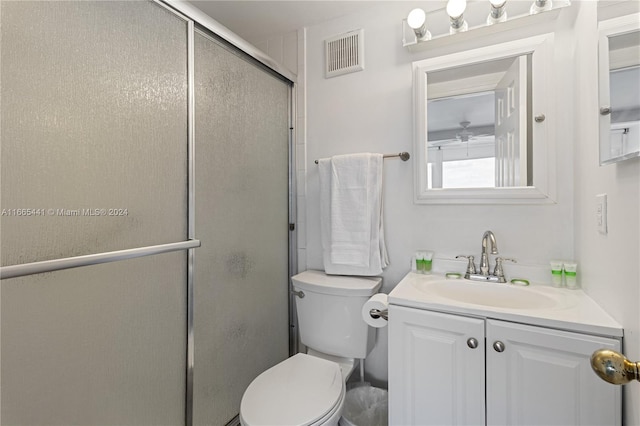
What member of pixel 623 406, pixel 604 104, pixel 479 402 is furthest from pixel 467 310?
pixel 604 104

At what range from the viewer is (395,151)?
60.5 inches

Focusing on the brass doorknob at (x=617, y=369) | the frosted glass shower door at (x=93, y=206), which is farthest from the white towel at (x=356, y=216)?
the brass doorknob at (x=617, y=369)

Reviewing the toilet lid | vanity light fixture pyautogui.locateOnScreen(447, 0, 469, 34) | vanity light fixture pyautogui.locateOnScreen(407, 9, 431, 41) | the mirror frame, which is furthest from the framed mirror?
the toilet lid

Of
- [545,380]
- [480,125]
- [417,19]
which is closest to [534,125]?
[480,125]

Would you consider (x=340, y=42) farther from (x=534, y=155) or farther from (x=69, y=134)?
(x=69, y=134)

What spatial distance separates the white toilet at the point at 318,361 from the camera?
1049 millimetres

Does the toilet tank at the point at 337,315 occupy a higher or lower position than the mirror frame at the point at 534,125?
lower

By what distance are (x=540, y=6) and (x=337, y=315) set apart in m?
1.55

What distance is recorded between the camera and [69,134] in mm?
830

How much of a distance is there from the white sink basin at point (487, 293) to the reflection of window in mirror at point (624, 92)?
0.60 m

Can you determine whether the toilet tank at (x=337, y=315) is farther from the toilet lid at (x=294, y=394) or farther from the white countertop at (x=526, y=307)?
the white countertop at (x=526, y=307)

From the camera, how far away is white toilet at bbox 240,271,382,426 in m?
1.05

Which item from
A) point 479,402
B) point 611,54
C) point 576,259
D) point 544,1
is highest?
point 544,1

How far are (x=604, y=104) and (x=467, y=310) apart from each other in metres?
0.71
